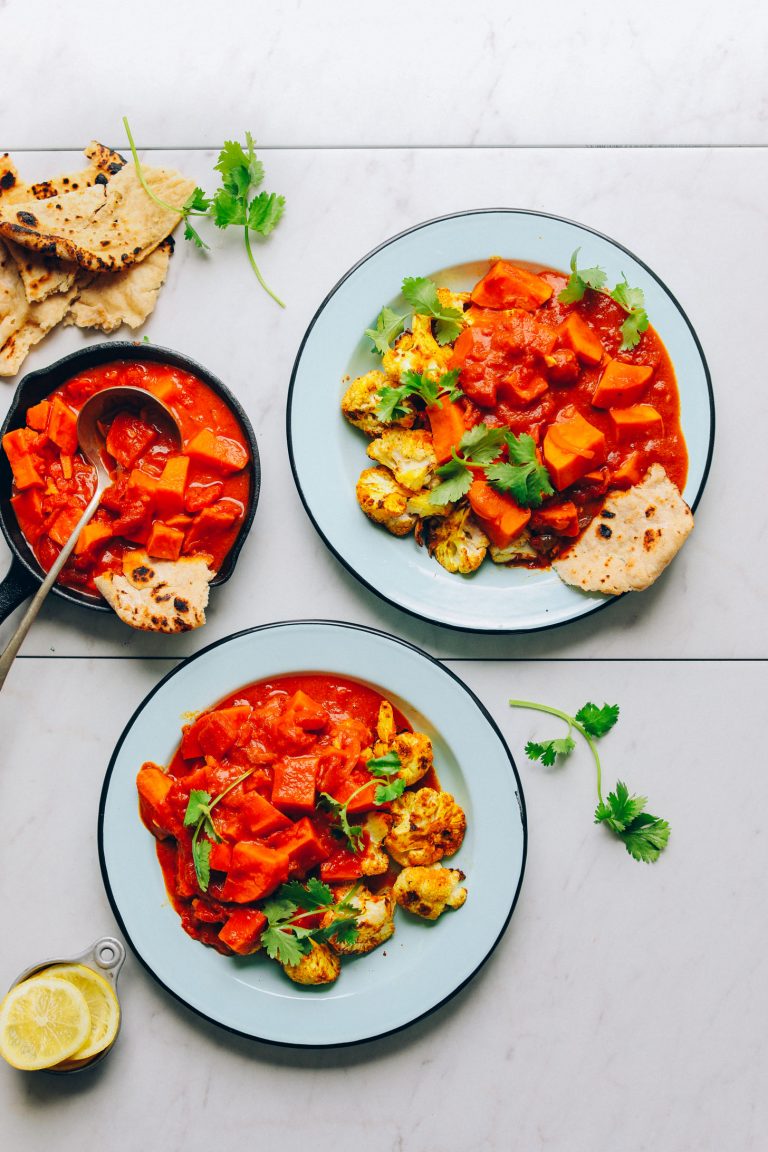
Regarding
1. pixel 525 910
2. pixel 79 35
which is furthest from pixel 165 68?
pixel 525 910

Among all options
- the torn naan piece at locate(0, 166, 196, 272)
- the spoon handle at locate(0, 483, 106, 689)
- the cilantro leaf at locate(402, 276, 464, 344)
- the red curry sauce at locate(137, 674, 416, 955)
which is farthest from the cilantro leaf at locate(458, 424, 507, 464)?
the torn naan piece at locate(0, 166, 196, 272)

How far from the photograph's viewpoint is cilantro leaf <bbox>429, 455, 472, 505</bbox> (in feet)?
9.96

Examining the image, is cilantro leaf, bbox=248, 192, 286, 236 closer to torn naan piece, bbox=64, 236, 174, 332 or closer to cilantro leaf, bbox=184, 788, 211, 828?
torn naan piece, bbox=64, 236, 174, 332

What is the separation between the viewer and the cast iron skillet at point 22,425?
3055 mm

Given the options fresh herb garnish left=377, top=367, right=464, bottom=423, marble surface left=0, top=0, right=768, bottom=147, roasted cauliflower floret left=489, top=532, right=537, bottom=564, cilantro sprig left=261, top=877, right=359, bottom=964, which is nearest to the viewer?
cilantro sprig left=261, top=877, right=359, bottom=964

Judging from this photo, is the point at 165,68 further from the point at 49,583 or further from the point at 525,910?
the point at 525,910

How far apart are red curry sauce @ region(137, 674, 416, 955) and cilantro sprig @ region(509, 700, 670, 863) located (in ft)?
1.97

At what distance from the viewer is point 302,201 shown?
3395mm

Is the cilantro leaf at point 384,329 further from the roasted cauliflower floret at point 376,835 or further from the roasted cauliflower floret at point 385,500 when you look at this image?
the roasted cauliflower floret at point 376,835

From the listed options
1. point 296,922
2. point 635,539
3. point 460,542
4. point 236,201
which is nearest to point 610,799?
point 635,539

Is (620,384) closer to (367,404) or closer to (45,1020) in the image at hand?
(367,404)

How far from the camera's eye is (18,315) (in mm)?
3303

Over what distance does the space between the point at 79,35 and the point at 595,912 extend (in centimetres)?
365

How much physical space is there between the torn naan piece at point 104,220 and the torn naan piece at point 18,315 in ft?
0.41
